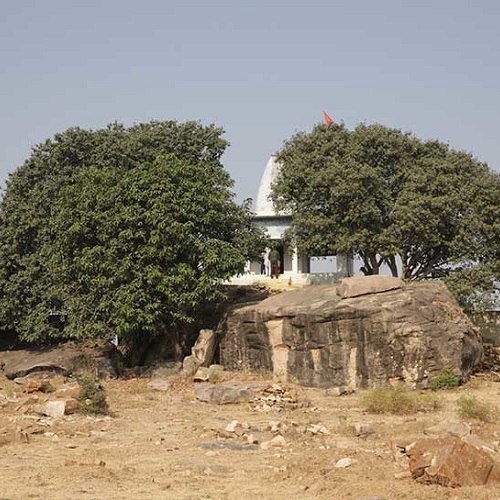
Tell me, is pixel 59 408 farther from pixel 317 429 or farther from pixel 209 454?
pixel 317 429

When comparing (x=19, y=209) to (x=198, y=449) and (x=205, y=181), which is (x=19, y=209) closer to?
(x=205, y=181)

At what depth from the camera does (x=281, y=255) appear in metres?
36.7

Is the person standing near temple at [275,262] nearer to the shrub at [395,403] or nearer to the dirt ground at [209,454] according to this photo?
the dirt ground at [209,454]

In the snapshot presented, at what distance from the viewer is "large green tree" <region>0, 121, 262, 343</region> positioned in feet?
81.3

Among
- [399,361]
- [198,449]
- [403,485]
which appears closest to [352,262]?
[399,361]

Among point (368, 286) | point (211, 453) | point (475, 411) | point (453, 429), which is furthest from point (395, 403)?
point (368, 286)

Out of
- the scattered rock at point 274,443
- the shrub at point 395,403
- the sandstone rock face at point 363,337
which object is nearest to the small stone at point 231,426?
the scattered rock at point 274,443

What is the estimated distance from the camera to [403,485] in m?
11.4

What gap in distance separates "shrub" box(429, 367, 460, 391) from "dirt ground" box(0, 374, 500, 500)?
0.93 m

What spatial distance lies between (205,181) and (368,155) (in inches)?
295

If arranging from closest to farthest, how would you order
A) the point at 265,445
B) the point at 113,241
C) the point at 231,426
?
1. the point at 265,445
2. the point at 231,426
3. the point at 113,241

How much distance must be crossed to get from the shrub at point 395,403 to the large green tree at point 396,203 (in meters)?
10.2

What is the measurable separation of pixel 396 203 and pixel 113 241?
11.2m

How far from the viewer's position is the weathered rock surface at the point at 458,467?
1110 centimetres
